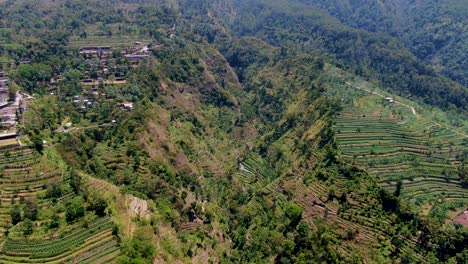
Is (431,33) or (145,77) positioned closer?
(145,77)

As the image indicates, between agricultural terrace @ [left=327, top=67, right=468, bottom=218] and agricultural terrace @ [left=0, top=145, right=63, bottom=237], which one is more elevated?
agricultural terrace @ [left=327, top=67, right=468, bottom=218]

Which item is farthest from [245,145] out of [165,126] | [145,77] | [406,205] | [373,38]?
[373,38]

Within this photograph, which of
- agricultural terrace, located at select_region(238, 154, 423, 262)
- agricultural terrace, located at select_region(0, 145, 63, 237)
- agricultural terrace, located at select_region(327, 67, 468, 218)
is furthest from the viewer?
agricultural terrace, located at select_region(327, 67, 468, 218)

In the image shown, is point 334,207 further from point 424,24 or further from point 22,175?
point 424,24

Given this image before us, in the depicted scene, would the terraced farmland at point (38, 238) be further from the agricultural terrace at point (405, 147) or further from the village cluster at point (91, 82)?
the agricultural terrace at point (405, 147)

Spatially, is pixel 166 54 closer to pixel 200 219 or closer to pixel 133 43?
pixel 133 43

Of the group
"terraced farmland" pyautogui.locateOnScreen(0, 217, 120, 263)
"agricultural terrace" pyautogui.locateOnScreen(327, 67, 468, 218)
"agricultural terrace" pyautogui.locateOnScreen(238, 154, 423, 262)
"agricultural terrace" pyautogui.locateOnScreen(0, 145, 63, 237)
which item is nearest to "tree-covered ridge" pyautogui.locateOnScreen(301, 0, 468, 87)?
"agricultural terrace" pyautogui.locateOnScreen(327, 67, 468, 218)

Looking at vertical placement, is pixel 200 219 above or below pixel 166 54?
below

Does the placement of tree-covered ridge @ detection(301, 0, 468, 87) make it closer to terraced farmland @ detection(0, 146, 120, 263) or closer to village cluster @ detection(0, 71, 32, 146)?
terraced farmland @ detection(0, 146, 120, 263)

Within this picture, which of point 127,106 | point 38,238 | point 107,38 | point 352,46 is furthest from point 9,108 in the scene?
point 352,46
